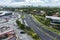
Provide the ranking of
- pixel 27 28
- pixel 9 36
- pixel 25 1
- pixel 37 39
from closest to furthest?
pixel 37 39
pixel 9 36
pixel 27 28
pixel 25 1

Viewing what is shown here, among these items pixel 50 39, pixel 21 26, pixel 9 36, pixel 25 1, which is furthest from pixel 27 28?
pixel 25 1

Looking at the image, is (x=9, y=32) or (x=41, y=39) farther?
(x=9, y=32)

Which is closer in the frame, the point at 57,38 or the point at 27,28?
the point at 57,38

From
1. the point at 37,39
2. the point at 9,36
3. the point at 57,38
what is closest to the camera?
the point at 57,38

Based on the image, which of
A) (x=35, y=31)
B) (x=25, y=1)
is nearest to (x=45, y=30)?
(x=35, y=31)

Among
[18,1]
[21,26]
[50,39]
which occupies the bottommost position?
[18,1]

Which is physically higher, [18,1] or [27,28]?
[27,28]

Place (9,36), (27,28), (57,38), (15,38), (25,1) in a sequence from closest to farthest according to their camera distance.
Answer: (57,38) → (15,38) → (9,36) → (27,28) → (25,1)

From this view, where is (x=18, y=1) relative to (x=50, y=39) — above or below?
below

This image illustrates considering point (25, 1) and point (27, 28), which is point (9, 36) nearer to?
point (27, 28)

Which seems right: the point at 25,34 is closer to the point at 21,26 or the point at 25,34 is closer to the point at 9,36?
the point at 9,36
